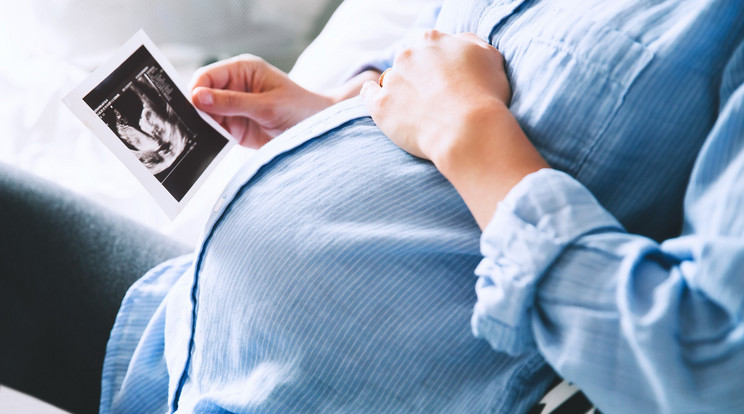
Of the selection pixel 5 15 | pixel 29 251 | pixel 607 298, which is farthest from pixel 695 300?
pixel 5 15

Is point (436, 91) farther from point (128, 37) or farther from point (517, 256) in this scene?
point (128, 37)

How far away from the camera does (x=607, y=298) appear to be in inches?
16.5

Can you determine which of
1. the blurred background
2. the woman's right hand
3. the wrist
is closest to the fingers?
the woman's right hand

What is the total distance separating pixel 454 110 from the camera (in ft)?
1.76

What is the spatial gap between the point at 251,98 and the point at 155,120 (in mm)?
140

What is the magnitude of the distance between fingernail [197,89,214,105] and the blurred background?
0.27m

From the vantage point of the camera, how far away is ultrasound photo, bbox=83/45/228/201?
2.35 feet

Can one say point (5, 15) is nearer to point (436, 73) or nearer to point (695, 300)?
point (436, 73)

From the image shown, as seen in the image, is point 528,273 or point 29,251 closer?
point 528,273

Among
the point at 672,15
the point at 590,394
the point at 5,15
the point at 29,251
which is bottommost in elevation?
the point at 590,394

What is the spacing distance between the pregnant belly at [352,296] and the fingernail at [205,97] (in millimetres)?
243

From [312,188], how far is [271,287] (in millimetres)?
107

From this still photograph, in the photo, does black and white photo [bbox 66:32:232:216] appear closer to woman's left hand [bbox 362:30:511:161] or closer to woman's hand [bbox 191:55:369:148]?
woman's hand [bbox 191:55:369:148]

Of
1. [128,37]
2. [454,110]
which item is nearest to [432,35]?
[454,110]
